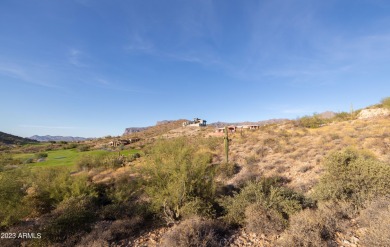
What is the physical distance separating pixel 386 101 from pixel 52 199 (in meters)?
45.2

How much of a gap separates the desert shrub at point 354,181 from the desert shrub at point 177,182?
4369 millimetres

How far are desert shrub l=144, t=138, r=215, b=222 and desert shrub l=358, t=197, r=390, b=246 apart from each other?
15.2 ft

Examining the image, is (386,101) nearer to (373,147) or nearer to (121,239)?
(373,147)

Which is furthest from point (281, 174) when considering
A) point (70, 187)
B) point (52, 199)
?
point (52, 199)

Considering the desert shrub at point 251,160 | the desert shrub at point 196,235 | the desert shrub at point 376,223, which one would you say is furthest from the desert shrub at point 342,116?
the desert shrub at point 196,235

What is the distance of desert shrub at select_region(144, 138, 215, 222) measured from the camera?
8.11 meters

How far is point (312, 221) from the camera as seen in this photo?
590 centimetres

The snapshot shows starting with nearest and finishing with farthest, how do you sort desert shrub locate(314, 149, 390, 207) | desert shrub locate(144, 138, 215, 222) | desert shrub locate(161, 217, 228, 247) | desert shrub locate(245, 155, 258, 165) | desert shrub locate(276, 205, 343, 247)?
desert shrub locate(276, 205, 343, 247) → desert shrub locate(161, 217, 228, 247) → desert shrub locate(314, 149, 390, 207) → desert shrub locate(144, 138, 215, 222) → desert shrub locate(245, 155, 258, 165)

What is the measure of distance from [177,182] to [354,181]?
21.4ft

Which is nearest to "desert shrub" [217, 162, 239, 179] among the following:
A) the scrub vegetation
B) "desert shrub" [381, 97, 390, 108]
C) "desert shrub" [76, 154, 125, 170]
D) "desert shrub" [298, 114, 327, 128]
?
the scrub vegetation

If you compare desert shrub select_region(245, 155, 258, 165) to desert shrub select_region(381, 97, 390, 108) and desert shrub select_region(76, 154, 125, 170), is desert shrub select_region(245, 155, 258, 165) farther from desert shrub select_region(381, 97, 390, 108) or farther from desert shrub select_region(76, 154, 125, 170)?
desert shrub select_region(381, 97, 390, 108)

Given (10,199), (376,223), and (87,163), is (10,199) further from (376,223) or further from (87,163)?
(87,163)

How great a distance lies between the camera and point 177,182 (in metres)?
8.26

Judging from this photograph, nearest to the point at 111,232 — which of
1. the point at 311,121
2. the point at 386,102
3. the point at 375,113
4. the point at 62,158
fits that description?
the point at 62,158
